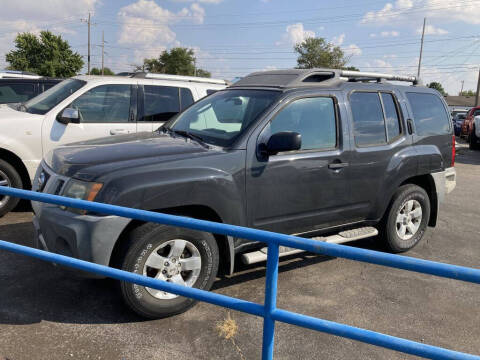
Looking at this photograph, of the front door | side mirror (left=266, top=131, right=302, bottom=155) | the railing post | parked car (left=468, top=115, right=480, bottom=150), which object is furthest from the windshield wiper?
parked car (left=468, top=115, right=480, bottom=150)

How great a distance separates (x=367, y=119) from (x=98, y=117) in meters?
3.79

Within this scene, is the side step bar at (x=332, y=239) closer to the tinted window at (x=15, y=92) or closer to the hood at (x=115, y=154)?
the hood at (x=115, y=154)

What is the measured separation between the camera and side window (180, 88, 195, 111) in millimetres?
6859

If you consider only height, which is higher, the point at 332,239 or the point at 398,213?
the point at 398,213

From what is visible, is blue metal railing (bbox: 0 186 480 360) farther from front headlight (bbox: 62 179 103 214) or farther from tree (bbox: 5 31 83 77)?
tree (bbox: 5 31 83 77)

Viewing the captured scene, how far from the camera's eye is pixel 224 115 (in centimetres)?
423

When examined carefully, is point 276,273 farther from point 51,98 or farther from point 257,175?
point 51,98

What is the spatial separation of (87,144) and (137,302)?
5.20 feet

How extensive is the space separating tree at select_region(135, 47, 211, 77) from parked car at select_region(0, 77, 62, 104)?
232ft

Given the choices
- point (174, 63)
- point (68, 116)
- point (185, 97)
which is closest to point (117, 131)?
point (68, 116)

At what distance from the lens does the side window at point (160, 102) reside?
659cm

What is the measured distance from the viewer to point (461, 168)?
12.6 meters

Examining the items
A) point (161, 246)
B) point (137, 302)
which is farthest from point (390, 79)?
point (137, 302)

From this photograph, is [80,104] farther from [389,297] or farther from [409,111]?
[389,297]
